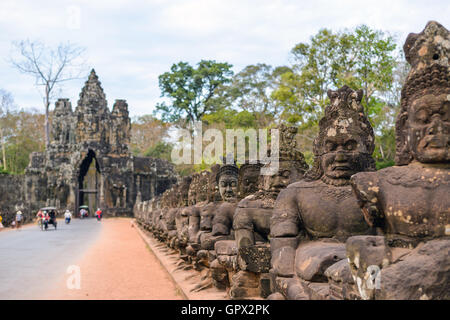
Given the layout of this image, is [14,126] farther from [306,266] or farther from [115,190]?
[306,266]

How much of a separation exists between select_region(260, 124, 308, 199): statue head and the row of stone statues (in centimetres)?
1

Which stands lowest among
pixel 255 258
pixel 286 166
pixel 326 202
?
pixel 255 258

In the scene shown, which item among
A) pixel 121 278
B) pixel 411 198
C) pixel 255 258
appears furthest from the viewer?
pixel 121 278

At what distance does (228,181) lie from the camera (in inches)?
342

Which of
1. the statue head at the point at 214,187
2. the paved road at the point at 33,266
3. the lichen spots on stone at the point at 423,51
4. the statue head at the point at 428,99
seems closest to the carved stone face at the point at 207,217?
the statue head at the point at 214,187

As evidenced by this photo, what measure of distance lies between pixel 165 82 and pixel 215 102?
7911 mm

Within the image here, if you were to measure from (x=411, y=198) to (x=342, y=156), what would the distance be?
48.0 inches

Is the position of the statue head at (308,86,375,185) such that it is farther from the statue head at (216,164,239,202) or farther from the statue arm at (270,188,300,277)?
the statue head at (216,164,239,202)

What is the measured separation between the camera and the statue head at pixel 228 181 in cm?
860

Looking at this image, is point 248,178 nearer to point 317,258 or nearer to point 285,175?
point 285,175

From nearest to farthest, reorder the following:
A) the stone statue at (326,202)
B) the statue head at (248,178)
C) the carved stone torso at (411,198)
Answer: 1. the carved stone torso at (411,198)
2. the stone statue at (326,202)
3. the statue head at (248,178)

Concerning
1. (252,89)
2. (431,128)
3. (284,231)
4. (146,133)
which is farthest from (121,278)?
(146,133)

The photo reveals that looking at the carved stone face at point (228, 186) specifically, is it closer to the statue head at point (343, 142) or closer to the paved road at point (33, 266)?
the paved road at point (33, 266)
